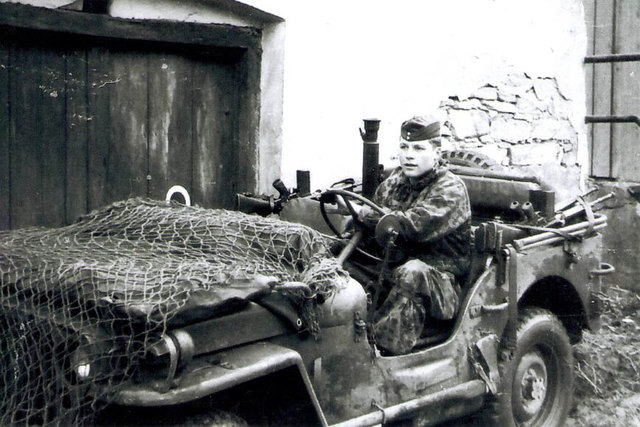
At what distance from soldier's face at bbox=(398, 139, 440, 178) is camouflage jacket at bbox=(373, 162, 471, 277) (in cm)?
6

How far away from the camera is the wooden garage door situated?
192 inches

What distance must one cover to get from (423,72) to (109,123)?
252cm

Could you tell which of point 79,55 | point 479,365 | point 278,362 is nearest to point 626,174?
point 479,365

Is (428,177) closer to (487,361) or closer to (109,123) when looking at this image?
(487,361)

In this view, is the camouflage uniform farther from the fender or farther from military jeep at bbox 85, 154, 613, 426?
the fender

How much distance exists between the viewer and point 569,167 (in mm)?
7809

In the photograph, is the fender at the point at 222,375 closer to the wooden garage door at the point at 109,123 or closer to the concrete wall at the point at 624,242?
the wooden garage door at the point at 109,123

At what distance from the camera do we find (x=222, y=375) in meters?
2.91

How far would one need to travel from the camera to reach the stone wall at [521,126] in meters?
6.95

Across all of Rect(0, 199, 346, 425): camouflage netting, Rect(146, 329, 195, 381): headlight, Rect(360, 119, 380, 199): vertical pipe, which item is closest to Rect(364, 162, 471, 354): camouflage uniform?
Rect(360, 119, 380, 199): vertical pipe

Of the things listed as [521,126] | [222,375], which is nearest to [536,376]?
[222,375]

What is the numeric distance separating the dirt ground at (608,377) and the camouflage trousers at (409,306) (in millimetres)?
1529

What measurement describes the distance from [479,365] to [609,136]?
188 inches

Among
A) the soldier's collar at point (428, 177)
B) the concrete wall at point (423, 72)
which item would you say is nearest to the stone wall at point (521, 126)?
the concrete wall at point (423, 72)
